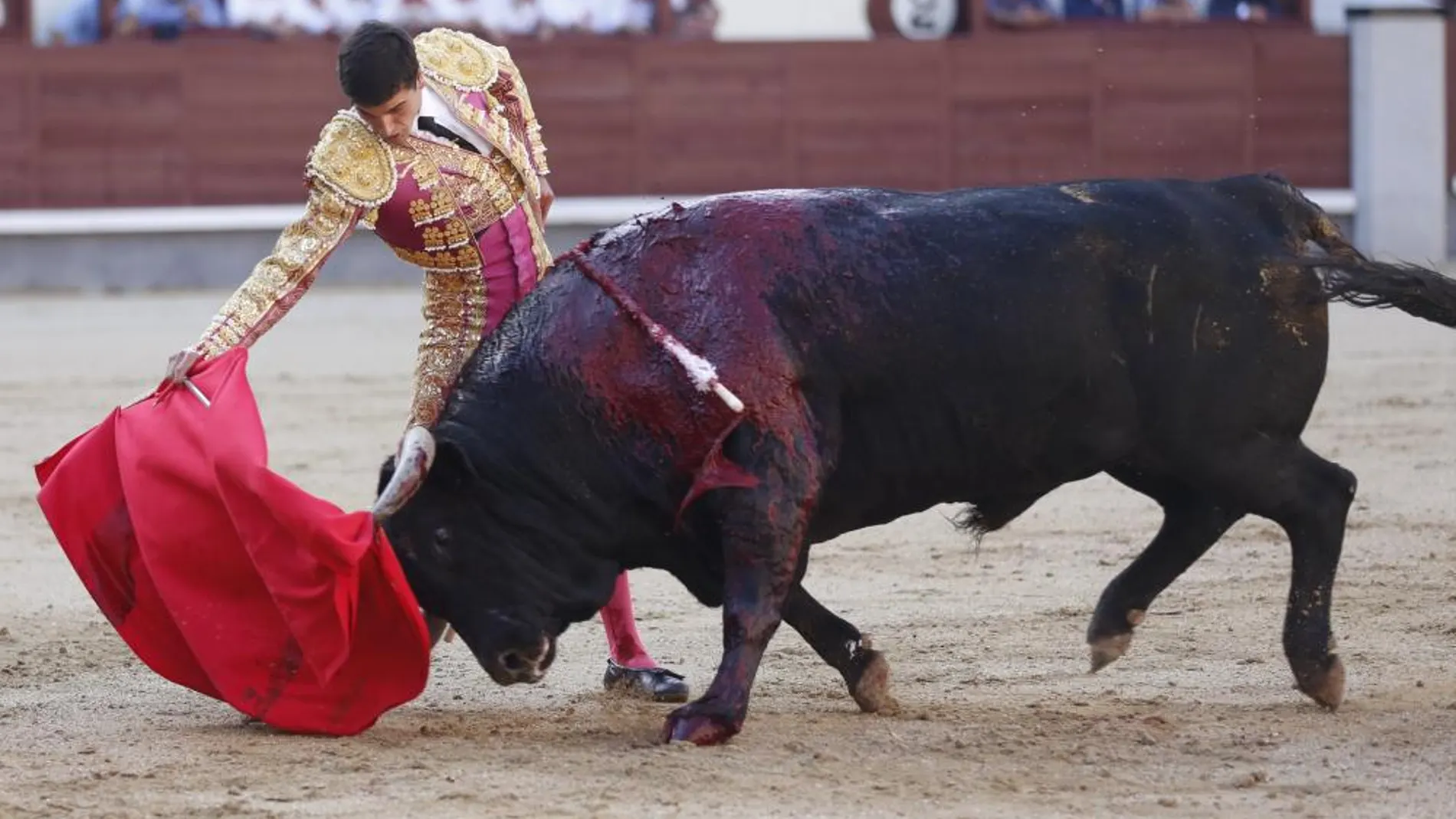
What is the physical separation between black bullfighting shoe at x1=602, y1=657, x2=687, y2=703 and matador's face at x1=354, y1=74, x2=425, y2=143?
0.92m

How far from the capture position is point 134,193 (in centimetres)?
1148

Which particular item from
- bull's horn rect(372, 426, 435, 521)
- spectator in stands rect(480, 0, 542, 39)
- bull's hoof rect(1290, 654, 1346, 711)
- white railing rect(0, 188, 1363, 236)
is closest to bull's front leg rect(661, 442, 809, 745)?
bull's horn rect(372, 426, 435, 521)

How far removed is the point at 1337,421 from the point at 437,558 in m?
3.87

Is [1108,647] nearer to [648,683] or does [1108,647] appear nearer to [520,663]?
[648,683]

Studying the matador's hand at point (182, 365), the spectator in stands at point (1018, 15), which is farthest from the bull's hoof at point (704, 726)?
the spectator in stands at point (1018, 15)

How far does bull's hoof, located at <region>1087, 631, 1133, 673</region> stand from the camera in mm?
3574

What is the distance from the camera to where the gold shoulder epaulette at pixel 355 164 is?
3.30 m

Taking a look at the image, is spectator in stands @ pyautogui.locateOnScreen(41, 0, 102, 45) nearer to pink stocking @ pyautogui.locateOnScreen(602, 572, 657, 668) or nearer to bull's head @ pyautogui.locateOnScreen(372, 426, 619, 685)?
pink stocking @ pyautogui.locateOnScreen(602, 572, 657, 668)

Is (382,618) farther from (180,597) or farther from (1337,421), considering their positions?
(1337,421)

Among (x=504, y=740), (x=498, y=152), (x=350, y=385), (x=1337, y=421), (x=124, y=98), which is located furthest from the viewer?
(x=124, y=98)

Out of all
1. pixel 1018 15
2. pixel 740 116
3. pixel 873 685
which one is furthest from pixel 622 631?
pixel 1018 15

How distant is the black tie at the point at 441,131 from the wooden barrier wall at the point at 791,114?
26.7ft

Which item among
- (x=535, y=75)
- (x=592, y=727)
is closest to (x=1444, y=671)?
(x=592, y=727)

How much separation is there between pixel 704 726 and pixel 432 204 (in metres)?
0.88
